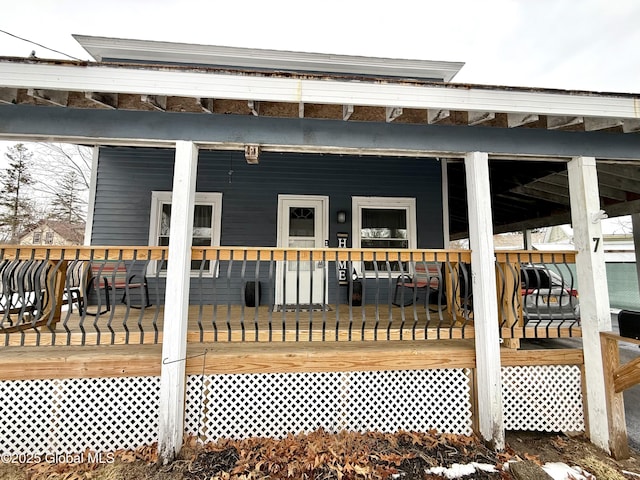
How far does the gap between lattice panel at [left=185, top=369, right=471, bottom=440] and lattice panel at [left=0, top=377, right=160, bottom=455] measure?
1.63 ft

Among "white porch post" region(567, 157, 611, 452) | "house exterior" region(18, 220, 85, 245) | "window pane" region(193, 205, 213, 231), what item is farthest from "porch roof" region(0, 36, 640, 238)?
"house exterior" region(18, 220, 85, 245)

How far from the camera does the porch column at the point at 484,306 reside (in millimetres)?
2596

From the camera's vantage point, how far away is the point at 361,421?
278cm

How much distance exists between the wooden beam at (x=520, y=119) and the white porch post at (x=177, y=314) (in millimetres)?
2866

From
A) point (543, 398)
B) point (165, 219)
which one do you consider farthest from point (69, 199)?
point (543, 398)

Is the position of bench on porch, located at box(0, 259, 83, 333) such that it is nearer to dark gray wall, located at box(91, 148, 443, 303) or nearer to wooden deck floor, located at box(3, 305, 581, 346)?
wooden deck floor, located at box(3, 305, 581, 346)

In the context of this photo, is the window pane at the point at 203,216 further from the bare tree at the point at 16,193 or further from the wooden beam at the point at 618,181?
the bare tree at the point at 16,193

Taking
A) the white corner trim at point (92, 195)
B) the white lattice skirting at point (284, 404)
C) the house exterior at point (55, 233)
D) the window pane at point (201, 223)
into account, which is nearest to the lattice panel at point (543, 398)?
the white lattice skirting at point (284, 404)

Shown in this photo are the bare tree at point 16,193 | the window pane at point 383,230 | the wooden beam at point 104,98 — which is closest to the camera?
the wooden beam at point 104,98

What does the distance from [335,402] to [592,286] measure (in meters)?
2.57

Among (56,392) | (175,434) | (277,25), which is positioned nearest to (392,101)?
(175,434)

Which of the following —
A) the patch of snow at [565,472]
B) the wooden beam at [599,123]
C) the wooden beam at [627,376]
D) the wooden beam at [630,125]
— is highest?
the wooden beam at [599,123]

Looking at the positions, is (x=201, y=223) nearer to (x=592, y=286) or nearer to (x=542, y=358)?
(x=542, y=358)

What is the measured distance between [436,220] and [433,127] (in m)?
2.79
